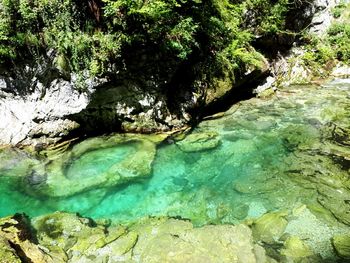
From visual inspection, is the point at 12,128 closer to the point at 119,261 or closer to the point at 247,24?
the point at 119,261

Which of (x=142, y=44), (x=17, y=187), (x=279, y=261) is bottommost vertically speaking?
(x=279, y=261)

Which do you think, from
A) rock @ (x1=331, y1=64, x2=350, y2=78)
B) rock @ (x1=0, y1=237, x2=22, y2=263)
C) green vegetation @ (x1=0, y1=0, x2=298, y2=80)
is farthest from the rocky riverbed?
rock @ (x1=331, y1=64, x2=350, y2=78)

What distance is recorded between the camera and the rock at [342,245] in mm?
4773

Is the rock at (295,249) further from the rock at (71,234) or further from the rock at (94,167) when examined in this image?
the rock at (94,167)

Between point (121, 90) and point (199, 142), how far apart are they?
2.37m

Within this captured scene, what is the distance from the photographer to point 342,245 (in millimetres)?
4914

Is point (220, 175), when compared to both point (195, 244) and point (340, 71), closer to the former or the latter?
point (195, 244)

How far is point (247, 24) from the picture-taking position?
1289 cm

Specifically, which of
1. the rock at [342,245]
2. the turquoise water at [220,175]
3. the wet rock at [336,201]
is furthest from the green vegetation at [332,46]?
the rock at [342,245]

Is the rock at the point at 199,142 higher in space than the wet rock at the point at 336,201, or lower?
higher

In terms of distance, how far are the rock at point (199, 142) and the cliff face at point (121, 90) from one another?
0.75 metres

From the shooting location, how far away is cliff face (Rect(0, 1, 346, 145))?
8305mm

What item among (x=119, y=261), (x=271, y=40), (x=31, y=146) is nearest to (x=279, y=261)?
(x=119, y=261)

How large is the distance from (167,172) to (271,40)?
9.08 m
